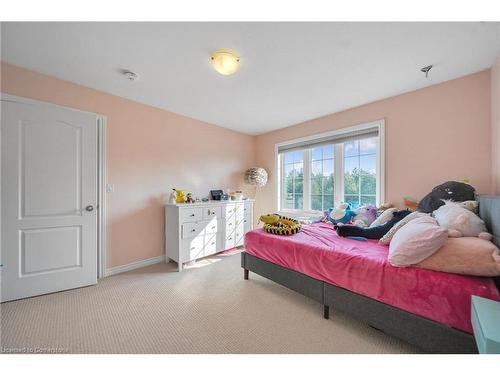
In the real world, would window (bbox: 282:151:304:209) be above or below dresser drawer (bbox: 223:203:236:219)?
above

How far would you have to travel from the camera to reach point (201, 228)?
10.2ft

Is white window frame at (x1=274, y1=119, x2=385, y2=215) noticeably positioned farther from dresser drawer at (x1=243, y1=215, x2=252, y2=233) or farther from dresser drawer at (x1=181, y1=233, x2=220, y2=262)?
dresser drawer at (x1=181, y1=233, x2=220, y2=262)

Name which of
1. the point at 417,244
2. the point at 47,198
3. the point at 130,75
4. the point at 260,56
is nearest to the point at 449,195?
the point at 417,244

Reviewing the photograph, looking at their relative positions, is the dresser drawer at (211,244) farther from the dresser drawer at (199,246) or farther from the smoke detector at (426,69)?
the smoke detector at (426,69)

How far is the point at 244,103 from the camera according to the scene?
114 inches

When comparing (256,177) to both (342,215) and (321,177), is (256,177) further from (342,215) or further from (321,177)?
(342,215)

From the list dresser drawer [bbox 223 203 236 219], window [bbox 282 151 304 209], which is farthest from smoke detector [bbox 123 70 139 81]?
window [bbox 282 151 304 209]

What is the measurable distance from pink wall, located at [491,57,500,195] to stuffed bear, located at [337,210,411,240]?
828mm

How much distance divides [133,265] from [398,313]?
305 cm

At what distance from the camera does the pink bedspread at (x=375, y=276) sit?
114 cm

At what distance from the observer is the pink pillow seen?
4.20 feet

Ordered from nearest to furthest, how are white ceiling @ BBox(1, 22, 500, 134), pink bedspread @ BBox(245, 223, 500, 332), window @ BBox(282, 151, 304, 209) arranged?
pink bedspread @ BBox(245, 223, 500, 332) → white ceiling @ BBox(1, 22, 500, 134) → window @ BBox(282, 151, 304, 209)

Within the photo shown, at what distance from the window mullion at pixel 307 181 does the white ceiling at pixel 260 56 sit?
1.19 metres
